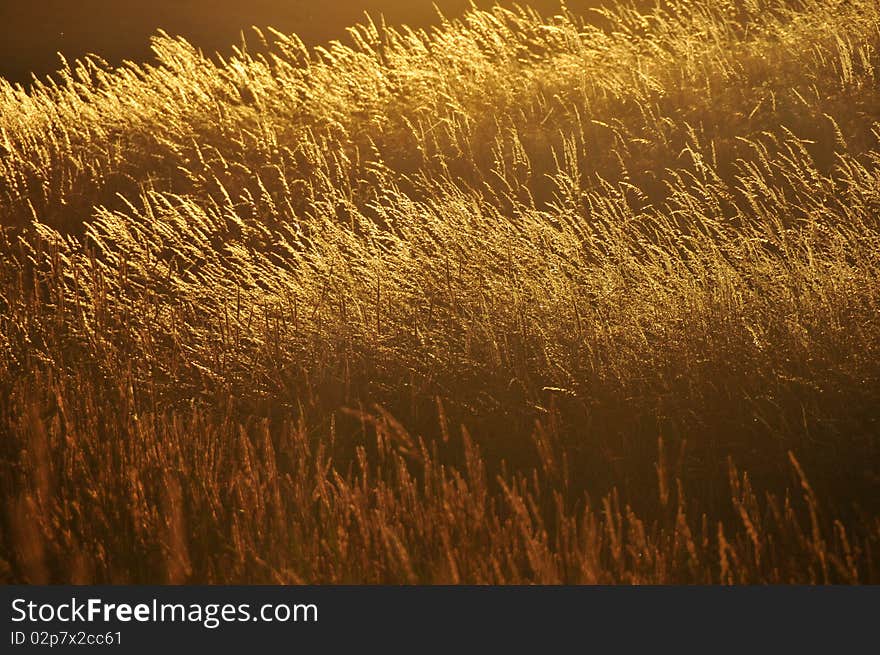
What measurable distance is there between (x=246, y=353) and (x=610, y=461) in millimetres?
2037

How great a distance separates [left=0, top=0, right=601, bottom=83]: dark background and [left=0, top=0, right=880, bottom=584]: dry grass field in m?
5.05

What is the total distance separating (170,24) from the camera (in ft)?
45.6

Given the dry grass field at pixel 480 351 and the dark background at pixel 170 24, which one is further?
→ the dark background at pixel 170 24

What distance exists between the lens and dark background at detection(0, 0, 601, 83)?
12.8m

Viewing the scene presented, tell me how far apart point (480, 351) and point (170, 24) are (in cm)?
1146

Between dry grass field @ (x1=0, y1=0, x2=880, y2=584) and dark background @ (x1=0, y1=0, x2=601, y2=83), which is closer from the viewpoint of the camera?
dry grass field @ (x1=0, y1=0, x2=880, y2=584)

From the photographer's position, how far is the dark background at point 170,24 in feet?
42.1

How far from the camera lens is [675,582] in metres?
2.88

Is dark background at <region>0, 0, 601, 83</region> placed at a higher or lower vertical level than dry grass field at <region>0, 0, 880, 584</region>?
higher

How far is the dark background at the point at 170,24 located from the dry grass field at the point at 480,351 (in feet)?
16.6

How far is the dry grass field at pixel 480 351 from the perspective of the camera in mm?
3078

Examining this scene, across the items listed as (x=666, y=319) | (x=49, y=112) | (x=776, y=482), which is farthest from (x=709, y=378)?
(x=49, y=112)

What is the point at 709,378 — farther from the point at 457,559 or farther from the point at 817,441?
the point at 457,559

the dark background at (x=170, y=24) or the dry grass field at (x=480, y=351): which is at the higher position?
the dark background at (x=170, y=24)
